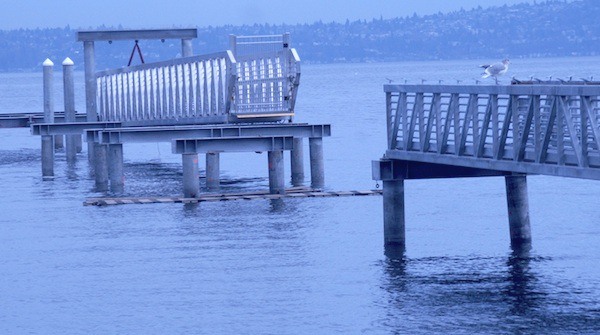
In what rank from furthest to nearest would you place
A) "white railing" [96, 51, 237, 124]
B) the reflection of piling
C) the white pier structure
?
the reflection of piling → "white railing" [96, 51, 237, 124] → the white pier structure

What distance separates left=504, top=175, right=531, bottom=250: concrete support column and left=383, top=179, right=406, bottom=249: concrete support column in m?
1.93

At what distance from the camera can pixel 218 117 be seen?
3981 cm

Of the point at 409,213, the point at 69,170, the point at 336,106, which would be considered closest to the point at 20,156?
the point at 69,170

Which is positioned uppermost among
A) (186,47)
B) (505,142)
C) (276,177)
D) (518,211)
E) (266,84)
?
(186,47)

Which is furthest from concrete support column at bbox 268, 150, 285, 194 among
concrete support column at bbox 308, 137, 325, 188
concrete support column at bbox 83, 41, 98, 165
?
concrete support column at bbox 83, 41, 98, 165

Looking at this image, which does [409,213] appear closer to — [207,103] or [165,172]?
[207,103]

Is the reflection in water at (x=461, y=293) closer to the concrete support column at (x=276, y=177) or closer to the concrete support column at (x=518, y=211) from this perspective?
the concrete support column at (x=518, y=211)

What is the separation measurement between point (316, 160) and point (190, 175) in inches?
180

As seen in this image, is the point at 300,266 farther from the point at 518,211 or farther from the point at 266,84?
the point at 266,84

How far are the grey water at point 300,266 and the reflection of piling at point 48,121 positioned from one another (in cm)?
433

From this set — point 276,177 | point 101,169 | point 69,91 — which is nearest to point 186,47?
point 69,91

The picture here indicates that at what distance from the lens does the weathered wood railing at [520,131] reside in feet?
68.0

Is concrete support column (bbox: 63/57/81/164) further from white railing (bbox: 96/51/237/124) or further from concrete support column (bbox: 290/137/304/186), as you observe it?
concrete support column (bbox: 290/137/304/186)

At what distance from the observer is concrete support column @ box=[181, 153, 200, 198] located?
34.9 metres
